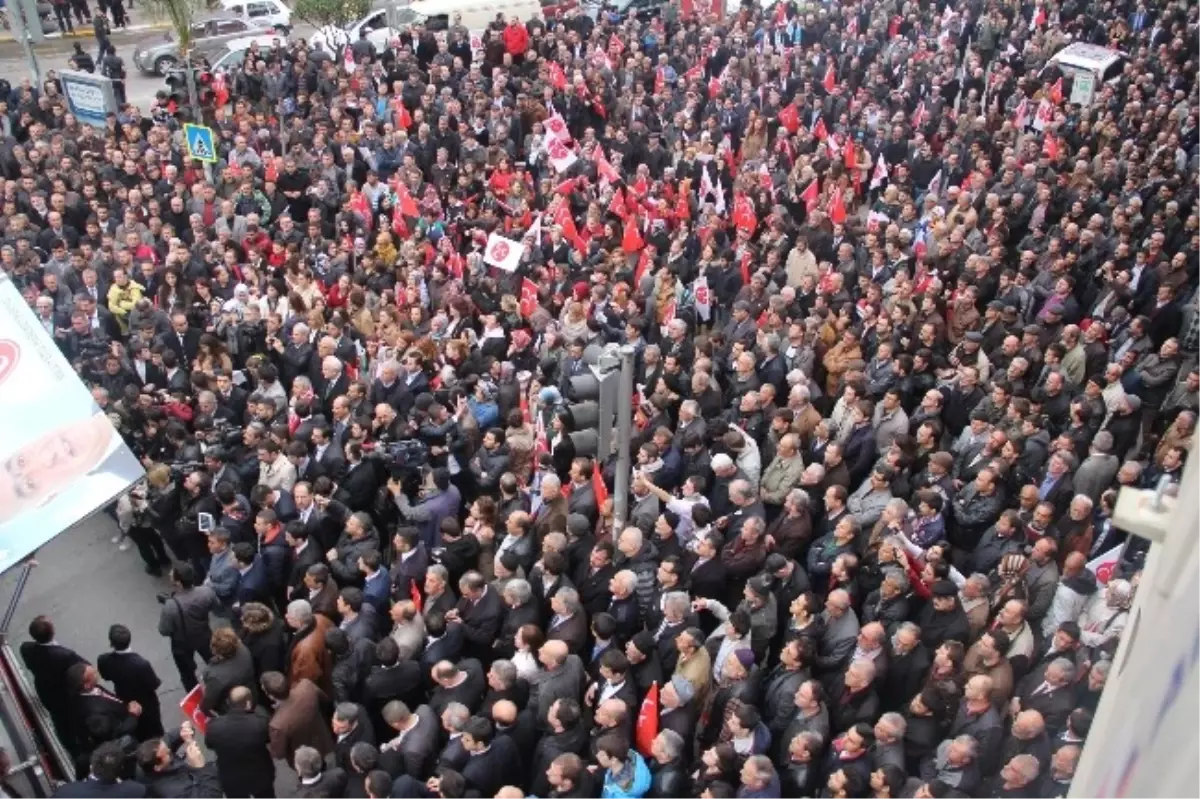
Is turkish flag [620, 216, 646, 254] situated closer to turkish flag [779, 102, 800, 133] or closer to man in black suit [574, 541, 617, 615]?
turkish flag [779, 102, 800, 133]

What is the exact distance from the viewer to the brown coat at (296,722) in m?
6.49

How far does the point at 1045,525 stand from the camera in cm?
722

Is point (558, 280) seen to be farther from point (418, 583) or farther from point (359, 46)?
point (359, 46)

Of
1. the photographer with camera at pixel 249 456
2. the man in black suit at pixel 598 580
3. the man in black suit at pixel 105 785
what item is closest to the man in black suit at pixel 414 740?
the man in black suit at pixel 105 785

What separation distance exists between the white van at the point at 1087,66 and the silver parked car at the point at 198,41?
17.0 m

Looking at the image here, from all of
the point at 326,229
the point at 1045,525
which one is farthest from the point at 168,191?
the point at 1045,525

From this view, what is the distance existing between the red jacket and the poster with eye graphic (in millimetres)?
14134

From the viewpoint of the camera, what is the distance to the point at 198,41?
2477 centimetres

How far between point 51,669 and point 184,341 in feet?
14.4

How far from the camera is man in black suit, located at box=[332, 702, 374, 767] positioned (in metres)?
6.09

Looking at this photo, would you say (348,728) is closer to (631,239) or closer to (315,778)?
(315,778)

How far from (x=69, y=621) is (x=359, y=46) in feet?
42.1

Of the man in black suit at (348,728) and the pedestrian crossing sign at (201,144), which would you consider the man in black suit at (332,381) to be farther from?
the pedestrian crossing sign at (201,144)

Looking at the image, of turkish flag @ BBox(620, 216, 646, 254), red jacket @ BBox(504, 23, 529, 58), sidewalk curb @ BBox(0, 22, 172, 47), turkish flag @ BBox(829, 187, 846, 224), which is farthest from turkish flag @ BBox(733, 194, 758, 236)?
sidewalk curb @ BBox(0, 22, 172, 47)
